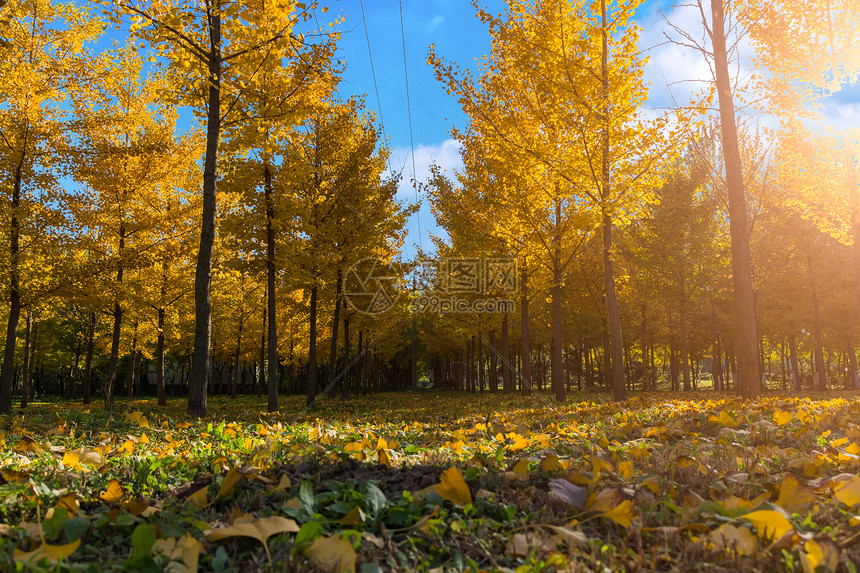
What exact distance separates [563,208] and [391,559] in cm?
1103

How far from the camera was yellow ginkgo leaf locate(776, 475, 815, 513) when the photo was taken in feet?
5.01

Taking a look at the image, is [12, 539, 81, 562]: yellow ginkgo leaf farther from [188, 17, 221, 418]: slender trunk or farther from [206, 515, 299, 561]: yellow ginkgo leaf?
[188, 17, 221, 418]: slender trunk

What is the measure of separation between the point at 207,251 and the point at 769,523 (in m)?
6.95

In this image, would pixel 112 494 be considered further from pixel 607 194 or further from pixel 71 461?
pixel 607 194

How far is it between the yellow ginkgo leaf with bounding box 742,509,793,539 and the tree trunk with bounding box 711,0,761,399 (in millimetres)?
6938

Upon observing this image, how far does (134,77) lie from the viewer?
1280 centimetres

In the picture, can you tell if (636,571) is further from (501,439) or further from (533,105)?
(533,105)

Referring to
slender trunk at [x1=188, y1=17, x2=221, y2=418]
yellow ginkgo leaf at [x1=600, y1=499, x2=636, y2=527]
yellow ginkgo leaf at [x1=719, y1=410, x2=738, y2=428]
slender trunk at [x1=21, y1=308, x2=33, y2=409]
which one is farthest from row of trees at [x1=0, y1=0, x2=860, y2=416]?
yellow ginkgo leaf at [x1=600, y1=499, x2=636, y2=527]

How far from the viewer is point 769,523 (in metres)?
1.27

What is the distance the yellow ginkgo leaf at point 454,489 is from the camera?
1675mm

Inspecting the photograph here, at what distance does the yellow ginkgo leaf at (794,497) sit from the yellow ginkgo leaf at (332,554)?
1.40 m

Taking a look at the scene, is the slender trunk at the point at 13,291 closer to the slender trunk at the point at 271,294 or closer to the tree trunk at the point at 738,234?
the slender trunk at the point at 271,294

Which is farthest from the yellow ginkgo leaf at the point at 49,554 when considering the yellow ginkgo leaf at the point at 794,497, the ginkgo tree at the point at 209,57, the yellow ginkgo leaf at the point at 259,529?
the ginkgo tree at the point at 209,57

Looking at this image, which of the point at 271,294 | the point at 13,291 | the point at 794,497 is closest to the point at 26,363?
the point at 13,291
